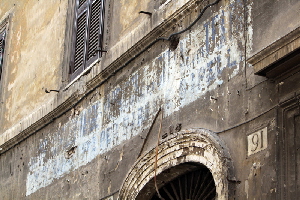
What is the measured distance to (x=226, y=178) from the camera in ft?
24.5

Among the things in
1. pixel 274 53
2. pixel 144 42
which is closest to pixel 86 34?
pixel 144 42

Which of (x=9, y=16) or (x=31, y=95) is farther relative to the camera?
(x=9, y=16)

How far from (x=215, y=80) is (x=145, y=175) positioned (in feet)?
5.16

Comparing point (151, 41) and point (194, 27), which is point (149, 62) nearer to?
point (151, 41)

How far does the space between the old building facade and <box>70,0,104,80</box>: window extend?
28 millimetres

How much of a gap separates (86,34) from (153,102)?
272 cm

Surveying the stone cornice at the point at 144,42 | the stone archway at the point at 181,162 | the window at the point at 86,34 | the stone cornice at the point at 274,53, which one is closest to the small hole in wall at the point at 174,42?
the stone cornice at the point at 144,42

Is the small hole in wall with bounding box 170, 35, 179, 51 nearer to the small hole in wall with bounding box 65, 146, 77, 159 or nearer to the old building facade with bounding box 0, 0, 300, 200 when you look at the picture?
the old building facade with bounding box 0, 0, 300, 200

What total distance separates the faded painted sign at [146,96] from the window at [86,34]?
0.87 metres

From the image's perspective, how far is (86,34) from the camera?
11.5 metres

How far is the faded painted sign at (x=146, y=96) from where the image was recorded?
8.20m

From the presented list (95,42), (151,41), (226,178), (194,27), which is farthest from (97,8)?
(226,178)

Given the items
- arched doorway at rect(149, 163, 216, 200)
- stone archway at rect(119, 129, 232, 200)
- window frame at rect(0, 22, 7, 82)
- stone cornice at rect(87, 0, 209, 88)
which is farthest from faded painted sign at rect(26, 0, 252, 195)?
window frame at rect(0, 22, 7, 82)

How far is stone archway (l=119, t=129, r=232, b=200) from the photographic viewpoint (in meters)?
7.62
